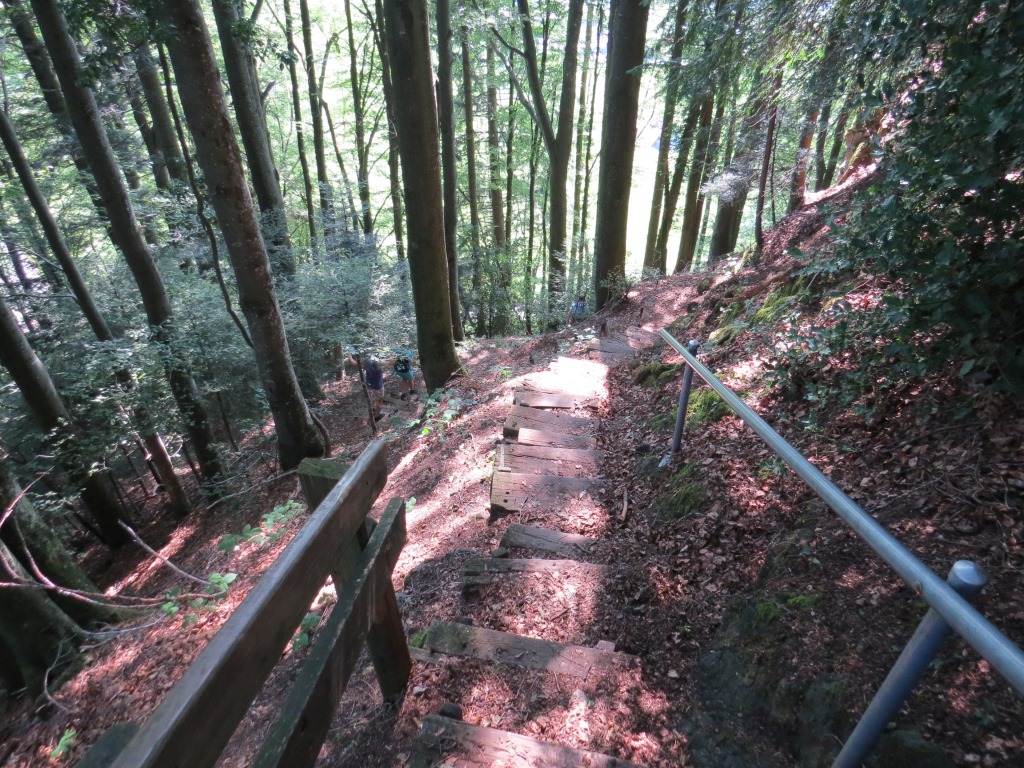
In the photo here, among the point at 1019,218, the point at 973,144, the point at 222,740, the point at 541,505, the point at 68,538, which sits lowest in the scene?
the point at 68,538

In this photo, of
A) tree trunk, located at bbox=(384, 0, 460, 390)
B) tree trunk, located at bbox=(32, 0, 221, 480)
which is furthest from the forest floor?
tree trunk, located at bbox=(32, 0, 221, 480)

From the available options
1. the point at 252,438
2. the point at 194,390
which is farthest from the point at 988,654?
the point at 252,438

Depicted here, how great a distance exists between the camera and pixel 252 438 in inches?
470

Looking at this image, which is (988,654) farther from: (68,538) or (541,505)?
(68,538)

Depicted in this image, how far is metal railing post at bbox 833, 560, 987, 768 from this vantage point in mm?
1062

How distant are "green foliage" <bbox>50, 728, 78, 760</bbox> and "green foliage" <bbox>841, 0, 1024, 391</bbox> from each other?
6834mm

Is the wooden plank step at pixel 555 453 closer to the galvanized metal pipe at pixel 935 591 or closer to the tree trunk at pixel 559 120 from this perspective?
the galvanized metal pipe at pixel 935 591

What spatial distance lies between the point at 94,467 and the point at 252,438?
12.6 ft

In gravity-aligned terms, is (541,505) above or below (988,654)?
below

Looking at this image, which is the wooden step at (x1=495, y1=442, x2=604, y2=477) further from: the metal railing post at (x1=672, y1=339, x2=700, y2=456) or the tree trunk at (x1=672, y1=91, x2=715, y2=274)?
the tree trunk at (x1=672, y1=91, x2=715, y2=274)

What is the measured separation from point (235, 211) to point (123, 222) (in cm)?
313

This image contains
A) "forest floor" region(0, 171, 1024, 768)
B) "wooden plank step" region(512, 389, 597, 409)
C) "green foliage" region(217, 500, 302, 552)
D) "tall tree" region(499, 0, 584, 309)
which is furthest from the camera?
"tall tree" region(499, 0, 584, 309)

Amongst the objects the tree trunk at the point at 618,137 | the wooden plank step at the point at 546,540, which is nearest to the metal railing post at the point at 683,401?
the wooden plank step at the point at 546,540

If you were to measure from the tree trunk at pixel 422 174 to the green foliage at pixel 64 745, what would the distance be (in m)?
5.94
